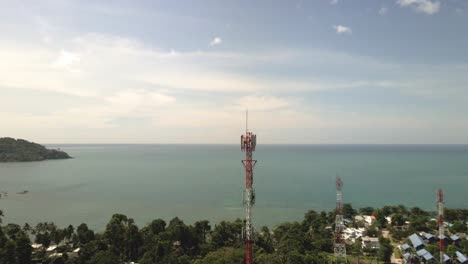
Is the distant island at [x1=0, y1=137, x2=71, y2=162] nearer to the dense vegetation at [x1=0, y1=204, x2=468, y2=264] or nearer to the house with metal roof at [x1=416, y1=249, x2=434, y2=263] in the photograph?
the dense vegetation at [x1=0, y1=204, x2=468, y2=264]

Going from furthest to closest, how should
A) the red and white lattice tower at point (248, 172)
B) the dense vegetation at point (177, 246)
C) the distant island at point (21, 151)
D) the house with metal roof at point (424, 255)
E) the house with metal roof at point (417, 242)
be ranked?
1. the distant island at point (21, 151)
2. the house with metal roof at point (417, 242)
3. the house with metal roof at point (424, 255)
4. the dense vegetation at point (177, 246)
5. the red and white lattice tower at point (248, 172)

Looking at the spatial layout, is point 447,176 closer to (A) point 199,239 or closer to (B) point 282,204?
(B) point 282,204

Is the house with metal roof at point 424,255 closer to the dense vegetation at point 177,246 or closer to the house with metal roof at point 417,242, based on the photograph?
the dense vegetation at point 177,246

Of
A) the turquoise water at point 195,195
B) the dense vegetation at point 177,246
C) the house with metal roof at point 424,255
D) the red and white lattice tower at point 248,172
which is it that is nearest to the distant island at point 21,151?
the turquoise water at point 195,195

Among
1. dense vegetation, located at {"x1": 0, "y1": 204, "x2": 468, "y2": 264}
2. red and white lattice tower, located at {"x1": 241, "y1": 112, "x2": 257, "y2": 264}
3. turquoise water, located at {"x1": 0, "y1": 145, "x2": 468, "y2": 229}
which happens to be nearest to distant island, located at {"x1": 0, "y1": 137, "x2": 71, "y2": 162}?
turquoise water, located at {"x1": 0, "y1": 145, "x2": 468, "y2": 229}

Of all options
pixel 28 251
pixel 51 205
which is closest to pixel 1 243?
pixel 28 251

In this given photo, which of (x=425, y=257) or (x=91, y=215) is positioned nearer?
(x=425, y=257)
